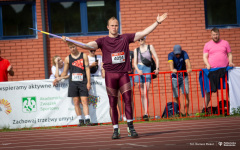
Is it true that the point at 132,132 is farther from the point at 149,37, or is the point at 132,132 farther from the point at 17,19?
the point at 17,19

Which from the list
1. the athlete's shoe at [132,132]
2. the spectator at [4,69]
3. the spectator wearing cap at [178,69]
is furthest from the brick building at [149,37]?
the athlete's shoe at [132,132]

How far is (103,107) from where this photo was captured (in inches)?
426

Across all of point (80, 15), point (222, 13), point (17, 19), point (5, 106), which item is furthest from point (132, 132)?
point (222, 13)

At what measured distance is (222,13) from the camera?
611 inches

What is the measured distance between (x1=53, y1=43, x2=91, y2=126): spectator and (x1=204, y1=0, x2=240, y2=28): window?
22.0 ft

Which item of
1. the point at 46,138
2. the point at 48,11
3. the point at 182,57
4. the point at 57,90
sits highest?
the point at 48,11

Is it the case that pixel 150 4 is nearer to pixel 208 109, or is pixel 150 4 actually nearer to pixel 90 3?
pixel 90 3

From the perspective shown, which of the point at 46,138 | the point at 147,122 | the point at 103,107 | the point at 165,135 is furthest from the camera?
the point at 103,107

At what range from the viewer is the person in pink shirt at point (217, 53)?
34.9 ft

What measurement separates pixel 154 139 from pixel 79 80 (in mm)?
3998

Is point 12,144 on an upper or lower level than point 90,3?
lower

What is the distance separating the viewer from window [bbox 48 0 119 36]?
1523 cm

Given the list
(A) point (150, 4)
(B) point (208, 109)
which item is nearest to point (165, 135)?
(B) point (208, 109)

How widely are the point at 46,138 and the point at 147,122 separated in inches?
113
